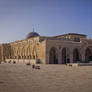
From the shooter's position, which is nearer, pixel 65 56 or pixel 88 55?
pixel 65 56

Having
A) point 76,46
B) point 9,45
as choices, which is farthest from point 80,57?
point 9,45

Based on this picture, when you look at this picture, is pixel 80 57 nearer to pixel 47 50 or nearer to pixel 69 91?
pixel 47 50

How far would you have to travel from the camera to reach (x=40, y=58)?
42.1 meters

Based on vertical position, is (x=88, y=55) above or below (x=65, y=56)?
above

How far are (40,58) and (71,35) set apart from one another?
17.6 m

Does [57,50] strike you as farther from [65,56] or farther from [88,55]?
[88,55]

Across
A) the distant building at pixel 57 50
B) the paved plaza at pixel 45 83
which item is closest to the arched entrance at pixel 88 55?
the distant building at pixel 57 50

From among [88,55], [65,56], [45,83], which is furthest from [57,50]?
[45,83]

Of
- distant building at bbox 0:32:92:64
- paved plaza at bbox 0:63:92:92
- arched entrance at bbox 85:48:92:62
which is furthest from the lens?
arched entrance at bbox 85:48:92:62

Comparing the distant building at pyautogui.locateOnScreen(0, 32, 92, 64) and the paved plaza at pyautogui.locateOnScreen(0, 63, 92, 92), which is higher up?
the distant building at pyautogui.locateOnScreen(0, 32, 92, 64)

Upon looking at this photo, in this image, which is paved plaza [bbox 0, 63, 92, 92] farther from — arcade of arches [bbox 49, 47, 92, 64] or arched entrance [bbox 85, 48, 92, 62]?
arched entrance [bbox 85, 48, 92, 62]

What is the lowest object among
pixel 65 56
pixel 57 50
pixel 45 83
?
pixel 45 83

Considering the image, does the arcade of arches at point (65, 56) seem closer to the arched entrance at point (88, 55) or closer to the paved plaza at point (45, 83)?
the arched entrance at point (88, 55)

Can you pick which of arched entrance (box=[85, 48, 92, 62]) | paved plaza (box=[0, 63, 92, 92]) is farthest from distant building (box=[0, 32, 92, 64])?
paved plaza (box=[0, 63, 92, 92])
